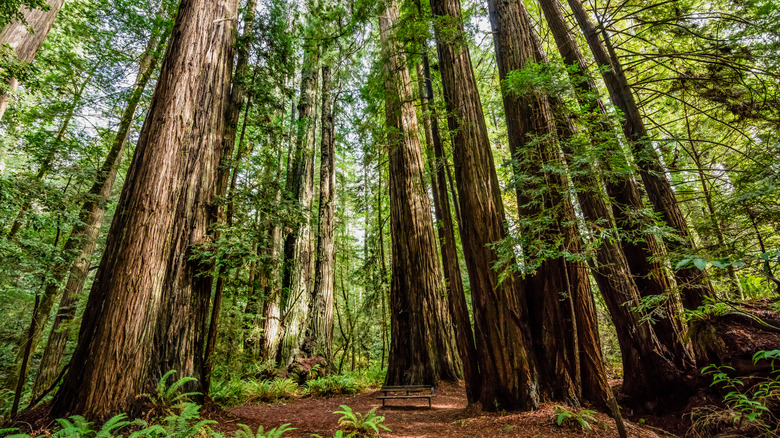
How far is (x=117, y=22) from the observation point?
26.7 ft

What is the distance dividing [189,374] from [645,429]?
18.5 ft

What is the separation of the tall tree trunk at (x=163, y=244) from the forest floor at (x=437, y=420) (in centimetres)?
125

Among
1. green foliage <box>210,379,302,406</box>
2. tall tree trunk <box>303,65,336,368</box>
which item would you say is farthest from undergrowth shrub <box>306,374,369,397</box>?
tall tree trunk <box>303,65,336,368</box>

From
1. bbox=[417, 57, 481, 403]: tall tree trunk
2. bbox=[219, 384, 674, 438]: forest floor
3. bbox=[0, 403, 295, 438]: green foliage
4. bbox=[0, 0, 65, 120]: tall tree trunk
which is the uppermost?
bbox=[0, 0, 65, 120]: tall tree trunk

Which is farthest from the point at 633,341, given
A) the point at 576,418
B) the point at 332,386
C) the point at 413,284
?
the point at 332,386

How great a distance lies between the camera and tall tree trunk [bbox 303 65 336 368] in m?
8.13

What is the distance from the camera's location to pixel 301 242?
8859mm

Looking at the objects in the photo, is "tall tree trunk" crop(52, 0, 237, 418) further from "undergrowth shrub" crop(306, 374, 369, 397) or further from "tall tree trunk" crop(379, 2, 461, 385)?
"undergrowth shrub" crop(306, 374, 369, 397)

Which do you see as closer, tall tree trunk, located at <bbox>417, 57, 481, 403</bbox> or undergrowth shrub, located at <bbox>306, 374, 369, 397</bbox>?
tall tree trunk, located at <bbox>417, 57, 481, 403</bbox>

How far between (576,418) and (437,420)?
1.80 meters

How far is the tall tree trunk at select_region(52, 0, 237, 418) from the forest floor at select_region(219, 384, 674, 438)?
49.2 inches

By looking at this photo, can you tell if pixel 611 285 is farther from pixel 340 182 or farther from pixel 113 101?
pixel 113 101

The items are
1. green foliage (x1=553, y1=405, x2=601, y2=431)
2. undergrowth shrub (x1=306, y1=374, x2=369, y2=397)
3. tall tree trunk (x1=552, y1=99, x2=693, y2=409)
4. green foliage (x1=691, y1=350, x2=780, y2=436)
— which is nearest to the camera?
green foliage (x1=691, y1=350, x2=780, y2=436)

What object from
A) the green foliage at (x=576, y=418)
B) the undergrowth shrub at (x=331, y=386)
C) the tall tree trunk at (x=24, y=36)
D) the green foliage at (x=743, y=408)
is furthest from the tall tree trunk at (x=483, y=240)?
the tall tree trunk at (x=24, y=36)
